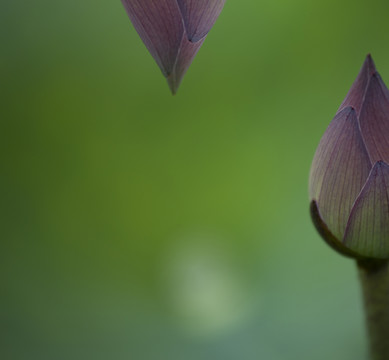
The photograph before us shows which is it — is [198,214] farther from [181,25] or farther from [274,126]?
[181,25]

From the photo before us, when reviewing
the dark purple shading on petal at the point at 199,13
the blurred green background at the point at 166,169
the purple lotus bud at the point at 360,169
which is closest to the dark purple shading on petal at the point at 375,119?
the purple lotus bud at the point at 360,169

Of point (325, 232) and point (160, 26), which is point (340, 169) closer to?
point (325, 232)

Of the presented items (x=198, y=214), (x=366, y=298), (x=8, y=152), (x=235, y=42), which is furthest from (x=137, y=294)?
(x=366, y=298)

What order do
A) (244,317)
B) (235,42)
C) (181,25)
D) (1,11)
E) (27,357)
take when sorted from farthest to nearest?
(235,42) → (1,11) → (244,317) → (27,357) → (181,25)

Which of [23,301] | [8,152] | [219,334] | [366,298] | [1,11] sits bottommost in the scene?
[219,334]

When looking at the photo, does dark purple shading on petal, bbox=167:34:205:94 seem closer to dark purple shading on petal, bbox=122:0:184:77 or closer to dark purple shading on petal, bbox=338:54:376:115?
Answer: dark purple shading on petal, bbox=122:0:184:77

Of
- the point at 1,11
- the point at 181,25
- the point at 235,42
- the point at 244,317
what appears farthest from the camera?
the point at 235,42

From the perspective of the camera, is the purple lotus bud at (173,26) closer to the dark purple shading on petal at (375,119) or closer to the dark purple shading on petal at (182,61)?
the dark purple shading on petal at (182,61)

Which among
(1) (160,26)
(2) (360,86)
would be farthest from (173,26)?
(2) (360,86)
